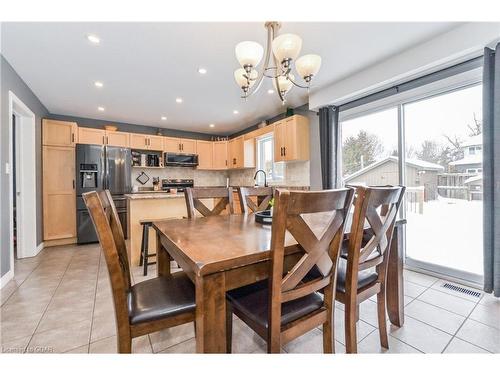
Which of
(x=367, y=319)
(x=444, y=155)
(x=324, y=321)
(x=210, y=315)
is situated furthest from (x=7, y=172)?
(x=444, y=155)

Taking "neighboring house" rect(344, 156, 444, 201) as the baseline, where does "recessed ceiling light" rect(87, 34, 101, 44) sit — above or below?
above

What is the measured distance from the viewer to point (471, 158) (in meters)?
2.35

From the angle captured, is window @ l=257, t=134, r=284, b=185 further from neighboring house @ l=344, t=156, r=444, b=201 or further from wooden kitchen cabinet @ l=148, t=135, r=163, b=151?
wooden kitchen cabinet @ l=148, t=135, r=163, b=151

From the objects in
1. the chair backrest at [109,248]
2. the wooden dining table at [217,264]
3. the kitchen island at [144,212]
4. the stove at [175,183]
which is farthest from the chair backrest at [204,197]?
the stove at [175,183]

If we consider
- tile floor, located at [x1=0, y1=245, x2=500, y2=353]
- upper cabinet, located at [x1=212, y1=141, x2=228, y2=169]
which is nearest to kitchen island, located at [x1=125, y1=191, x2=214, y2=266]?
tile floor, located at [x1=0, y1=245, x2=500, y2=353]

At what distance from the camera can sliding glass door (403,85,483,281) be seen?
92.1 inches

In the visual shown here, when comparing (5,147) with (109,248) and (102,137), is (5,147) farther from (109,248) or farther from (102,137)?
(109,248)

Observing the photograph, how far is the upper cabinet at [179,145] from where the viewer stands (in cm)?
535

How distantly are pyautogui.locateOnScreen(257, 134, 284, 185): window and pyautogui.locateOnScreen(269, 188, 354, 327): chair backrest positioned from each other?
360 cm

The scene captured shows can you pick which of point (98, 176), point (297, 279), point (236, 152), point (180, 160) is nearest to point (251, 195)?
point (297, 279)

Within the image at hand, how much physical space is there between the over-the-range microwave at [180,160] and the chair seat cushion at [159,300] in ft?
14.4

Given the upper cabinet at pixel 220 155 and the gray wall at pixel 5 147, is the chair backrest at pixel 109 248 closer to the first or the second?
the gray wall at pixel 5 147
